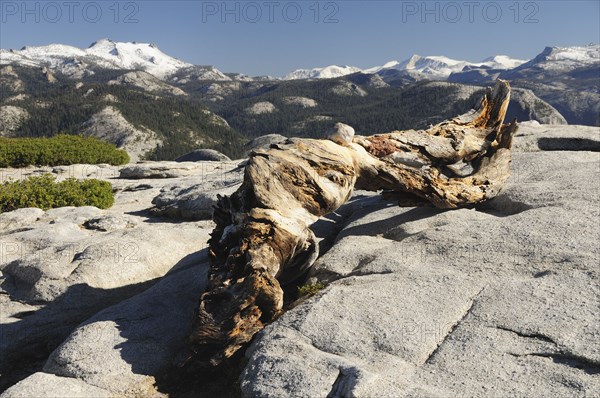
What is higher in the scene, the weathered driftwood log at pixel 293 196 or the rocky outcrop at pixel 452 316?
the weathered driftwood log at pixel 293 196

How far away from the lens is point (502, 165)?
1662 centimetres

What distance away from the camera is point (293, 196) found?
37.4ft

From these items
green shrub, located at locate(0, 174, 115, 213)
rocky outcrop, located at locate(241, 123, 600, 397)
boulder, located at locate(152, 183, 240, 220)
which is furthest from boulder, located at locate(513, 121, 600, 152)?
green shrub, located at locate(0, 174, 115, 213)

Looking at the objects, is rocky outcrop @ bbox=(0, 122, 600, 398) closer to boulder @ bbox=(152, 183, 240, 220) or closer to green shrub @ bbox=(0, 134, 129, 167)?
boulder @ bbox=(152, 183, 240, 220)

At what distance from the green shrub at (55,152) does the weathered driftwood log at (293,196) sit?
33.0 metres

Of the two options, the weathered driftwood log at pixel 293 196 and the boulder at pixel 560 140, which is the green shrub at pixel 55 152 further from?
the boulder at pixel 560 140

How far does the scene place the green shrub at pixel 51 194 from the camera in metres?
22.1

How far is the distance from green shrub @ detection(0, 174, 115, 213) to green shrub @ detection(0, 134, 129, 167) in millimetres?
16093

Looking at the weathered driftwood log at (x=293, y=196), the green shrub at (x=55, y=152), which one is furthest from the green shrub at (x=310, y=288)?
the green shrub at (x=55, y=152)

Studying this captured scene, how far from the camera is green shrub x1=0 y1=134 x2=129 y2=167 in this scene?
1468 inches

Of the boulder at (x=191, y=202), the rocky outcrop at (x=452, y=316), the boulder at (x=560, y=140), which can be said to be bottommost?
the boulder at (x=191, y=202)

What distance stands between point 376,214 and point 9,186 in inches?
750

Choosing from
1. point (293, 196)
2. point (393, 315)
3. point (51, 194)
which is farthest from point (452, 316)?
point (51, 194)

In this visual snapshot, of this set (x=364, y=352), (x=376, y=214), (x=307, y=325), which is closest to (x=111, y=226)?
(x=376, y=214)
